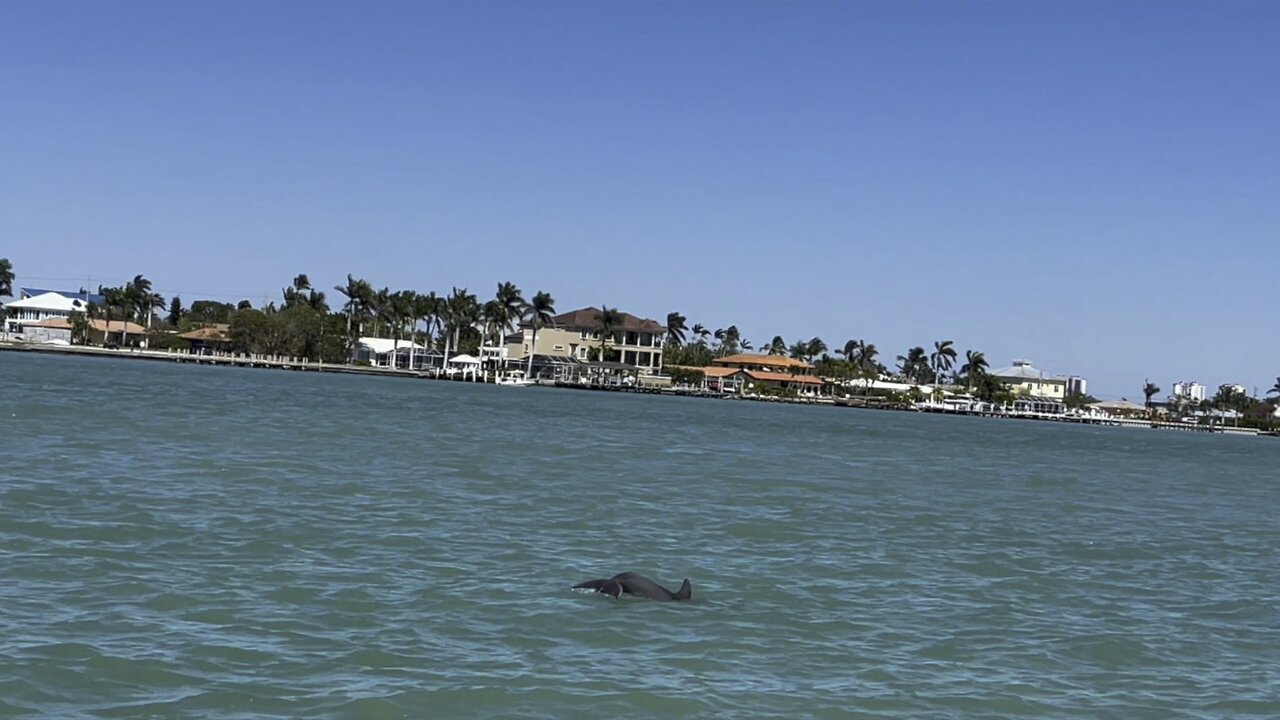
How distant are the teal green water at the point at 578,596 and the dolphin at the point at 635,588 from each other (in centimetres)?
25

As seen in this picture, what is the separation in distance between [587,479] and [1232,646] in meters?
20.9

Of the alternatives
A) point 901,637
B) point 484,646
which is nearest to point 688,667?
point 484,646

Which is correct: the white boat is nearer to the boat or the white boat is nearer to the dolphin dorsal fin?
the boat

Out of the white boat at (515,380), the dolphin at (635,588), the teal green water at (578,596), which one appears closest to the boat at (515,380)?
the white boat at (515,380)

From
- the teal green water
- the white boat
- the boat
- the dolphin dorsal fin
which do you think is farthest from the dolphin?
the boat

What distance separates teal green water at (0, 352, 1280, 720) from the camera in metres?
12.4

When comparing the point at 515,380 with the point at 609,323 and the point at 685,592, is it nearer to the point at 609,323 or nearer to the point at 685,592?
the point at 609,323

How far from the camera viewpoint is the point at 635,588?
16.9 m

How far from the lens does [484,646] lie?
45.6 ft

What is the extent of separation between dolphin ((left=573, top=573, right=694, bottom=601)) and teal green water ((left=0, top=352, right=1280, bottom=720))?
25 cm

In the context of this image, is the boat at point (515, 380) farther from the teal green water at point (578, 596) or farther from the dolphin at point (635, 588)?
the dolphin at point (635, 588)

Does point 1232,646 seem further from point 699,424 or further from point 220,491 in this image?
point 699,424

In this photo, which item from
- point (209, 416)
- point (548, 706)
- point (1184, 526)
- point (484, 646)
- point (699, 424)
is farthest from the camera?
point (699, 424)

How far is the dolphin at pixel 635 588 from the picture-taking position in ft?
55.3
